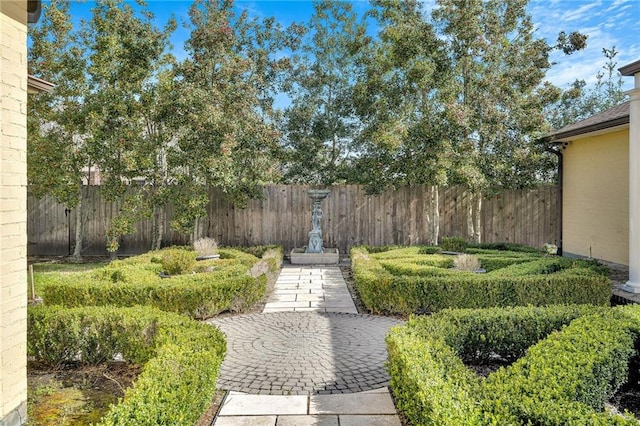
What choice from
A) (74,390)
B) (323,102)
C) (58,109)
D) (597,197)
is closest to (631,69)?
(597,197)

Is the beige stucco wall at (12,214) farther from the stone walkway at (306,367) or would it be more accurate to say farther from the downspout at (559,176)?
the downspout at (559,176)

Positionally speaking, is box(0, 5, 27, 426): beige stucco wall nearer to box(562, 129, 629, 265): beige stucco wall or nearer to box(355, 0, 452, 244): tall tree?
box(355, 0, 452, 244): tall tree

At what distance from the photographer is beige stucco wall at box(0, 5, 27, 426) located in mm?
2721

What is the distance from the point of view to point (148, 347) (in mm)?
3939

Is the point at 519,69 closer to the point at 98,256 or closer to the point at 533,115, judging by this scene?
the point at 533,115

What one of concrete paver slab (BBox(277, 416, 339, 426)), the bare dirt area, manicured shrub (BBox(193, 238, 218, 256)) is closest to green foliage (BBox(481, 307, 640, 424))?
concrete paver slab (BBox(277, 416, 339, 426))

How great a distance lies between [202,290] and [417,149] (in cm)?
738

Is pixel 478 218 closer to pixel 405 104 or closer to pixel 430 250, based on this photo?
pixel 430 250

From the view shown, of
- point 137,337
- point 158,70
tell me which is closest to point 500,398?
point 137,337

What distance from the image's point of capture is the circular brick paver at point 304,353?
12.8 ft

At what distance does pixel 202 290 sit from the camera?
5.96 meters

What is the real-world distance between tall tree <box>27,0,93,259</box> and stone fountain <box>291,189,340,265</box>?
216 inches

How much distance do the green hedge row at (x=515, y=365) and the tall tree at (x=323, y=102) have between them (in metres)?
10.3

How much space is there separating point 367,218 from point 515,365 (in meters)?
9.75
